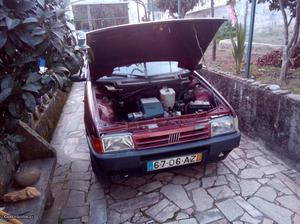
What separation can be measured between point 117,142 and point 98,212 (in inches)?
32.6

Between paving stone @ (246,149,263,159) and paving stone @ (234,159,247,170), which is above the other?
paving stone @ (246,149,263,159)

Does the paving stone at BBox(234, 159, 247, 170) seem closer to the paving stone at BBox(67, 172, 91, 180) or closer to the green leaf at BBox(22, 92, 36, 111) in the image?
the paving stone at BBox(67, 172, 91, 180)

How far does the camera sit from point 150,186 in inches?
125

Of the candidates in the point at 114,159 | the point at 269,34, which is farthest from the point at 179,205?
the point at 269,34

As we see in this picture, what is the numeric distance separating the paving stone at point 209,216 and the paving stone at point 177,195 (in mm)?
178

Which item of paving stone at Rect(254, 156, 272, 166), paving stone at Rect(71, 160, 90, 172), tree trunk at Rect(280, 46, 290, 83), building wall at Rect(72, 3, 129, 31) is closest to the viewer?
paving stone at Rect(254, 156, 272, 166)

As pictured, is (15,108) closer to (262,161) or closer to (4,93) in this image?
(4,93)

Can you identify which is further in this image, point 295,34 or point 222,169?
point 295,34

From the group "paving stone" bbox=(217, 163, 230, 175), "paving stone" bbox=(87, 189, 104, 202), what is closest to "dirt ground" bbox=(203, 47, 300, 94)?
"paving stone" bbox=(217, 163, 230, 175)

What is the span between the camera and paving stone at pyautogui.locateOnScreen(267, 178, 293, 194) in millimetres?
2933

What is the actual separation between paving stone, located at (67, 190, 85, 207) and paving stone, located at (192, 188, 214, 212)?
1289mm

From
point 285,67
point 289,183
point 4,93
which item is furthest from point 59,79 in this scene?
point 285,67

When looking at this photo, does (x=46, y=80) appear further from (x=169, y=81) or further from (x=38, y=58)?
(x=169, y=81)

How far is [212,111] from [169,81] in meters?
0.85
